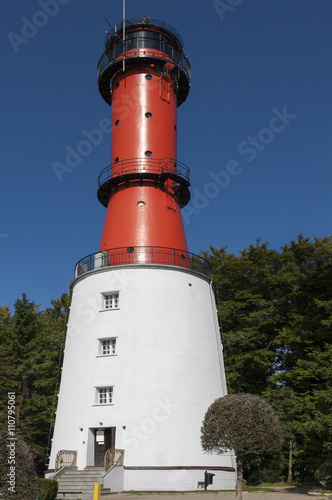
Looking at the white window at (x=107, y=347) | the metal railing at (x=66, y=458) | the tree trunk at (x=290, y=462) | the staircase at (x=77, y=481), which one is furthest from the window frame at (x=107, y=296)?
the tree trunk at (x=290, y=462)

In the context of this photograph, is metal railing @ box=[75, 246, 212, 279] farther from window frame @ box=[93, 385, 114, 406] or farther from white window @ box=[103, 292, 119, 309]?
window frame @ box=[93, 385, 114, 406]

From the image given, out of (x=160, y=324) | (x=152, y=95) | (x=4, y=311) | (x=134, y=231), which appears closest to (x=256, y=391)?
(x=160, y=324)

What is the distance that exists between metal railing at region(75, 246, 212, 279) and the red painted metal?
0.45 meters

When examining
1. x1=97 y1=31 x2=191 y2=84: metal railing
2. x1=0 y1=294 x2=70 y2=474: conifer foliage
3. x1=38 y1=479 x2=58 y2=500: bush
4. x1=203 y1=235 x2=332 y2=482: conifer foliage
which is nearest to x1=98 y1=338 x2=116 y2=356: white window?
x1=38 y1=479 x2=58 y2=500: bush

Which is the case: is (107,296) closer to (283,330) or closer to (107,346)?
(107,346)

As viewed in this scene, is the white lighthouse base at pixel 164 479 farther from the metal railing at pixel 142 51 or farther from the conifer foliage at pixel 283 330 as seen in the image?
the metal railing at pixel 142 51

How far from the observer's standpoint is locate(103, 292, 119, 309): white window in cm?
2917

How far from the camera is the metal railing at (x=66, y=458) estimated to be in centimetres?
2640

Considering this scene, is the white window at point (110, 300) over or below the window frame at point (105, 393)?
over

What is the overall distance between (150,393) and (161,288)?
5674 mm

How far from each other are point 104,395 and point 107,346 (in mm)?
2566

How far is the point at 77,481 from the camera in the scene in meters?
24.5

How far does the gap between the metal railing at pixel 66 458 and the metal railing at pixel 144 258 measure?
987cm

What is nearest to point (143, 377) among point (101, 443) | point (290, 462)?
point (101, 443)
